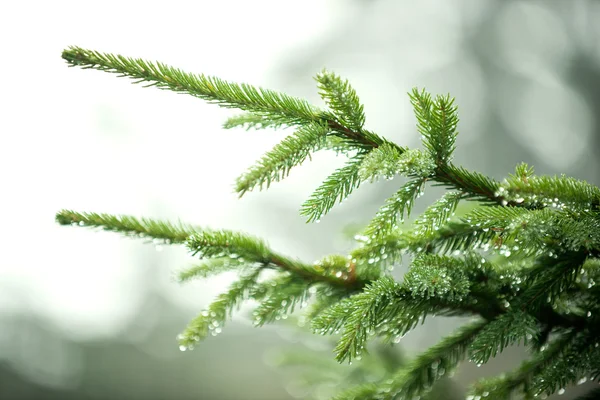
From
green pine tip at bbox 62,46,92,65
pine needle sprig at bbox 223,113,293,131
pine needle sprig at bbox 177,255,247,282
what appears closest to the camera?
green pine tip at bbox 62,46,92,65

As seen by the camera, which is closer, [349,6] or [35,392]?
[35,392]

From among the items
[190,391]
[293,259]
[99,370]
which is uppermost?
[99,370]

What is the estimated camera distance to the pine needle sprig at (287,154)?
0.50 metres

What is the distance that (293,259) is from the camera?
689 mm

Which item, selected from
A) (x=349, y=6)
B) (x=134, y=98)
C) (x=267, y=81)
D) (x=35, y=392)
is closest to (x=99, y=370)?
(x=35, y=392)

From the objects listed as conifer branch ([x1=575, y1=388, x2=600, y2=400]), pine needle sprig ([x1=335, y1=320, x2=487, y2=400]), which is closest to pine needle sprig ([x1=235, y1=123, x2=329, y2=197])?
pine needle sprig ([x1=335, y1=320, x2=487, y2=400])

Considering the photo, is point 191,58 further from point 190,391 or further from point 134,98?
point 190,391

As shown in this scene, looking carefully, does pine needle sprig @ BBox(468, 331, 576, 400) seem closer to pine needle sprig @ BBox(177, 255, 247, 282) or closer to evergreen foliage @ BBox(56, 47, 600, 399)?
evergreen foliage @ BBox(56, 47, 600, 399)

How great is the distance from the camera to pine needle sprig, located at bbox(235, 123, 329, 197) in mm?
504

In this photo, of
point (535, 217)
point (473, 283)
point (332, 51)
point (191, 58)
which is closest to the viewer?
point (535, 217)

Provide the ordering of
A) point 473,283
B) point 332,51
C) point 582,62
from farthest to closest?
1. point 332,51
2. point 582,62
3. point 473,283

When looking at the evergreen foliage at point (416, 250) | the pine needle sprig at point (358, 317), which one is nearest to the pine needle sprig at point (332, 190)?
the evergreen foliage at point (416, 250)

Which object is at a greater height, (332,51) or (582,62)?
(332,51)

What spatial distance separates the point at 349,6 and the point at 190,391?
227 inches
